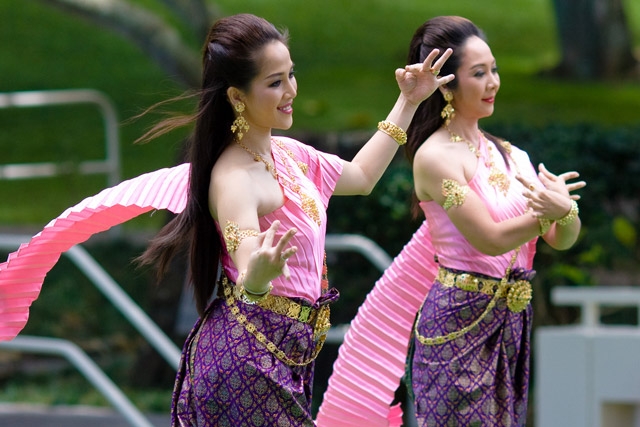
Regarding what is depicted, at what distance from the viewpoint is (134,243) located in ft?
29.8

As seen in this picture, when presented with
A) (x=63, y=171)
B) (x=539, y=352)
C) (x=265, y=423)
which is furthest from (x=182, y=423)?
(x=63, y=171)

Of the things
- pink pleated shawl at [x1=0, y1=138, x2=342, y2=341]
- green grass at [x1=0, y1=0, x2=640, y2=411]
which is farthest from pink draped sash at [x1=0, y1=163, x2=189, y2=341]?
green grass at [x1=0, y1=0, x2=640, y2=411]

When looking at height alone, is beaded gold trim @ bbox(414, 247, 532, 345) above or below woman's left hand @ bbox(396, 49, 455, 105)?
below

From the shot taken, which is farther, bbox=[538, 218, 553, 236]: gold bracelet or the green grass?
the green grass

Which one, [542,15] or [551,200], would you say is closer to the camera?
[551,200]

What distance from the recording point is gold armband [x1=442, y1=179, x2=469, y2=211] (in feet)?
13.1

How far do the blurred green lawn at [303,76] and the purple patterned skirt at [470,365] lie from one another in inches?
209

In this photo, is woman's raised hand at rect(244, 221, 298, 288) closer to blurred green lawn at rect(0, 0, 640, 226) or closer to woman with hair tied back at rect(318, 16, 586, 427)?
woman with hair tied back at rect(318, 16, 586, 427)

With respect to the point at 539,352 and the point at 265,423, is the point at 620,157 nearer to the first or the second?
the point at 539,352

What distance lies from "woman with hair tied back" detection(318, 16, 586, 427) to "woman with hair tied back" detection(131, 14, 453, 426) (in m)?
0.70

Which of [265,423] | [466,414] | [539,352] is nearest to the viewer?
[265,423]

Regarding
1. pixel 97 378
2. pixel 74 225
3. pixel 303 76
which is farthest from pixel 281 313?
pixel 303 76

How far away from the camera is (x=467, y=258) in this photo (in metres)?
4.12

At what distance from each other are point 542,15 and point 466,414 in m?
10.8
